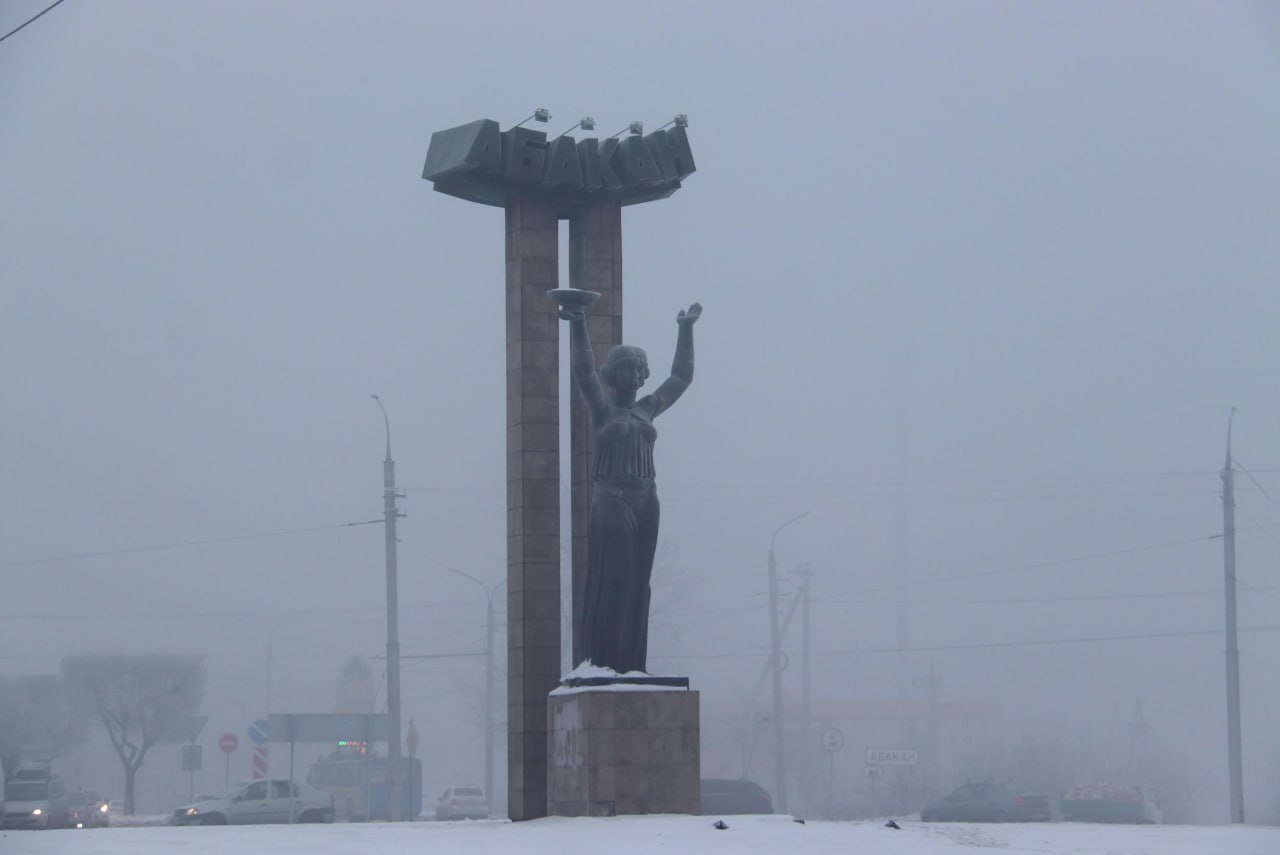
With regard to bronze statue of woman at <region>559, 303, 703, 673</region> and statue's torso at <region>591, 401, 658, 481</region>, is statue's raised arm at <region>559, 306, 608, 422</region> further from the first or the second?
statue's torso at <region>591, 401, 658, 481</region>

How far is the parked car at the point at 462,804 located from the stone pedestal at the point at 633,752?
21.3 meters

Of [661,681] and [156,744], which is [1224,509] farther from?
[156,744]

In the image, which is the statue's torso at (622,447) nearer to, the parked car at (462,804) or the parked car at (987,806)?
the parked car at (987,806)

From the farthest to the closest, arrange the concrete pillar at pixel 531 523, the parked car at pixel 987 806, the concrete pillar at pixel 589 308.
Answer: the parked car at pixel 987 806
the concrete pillar at pixel 589 308
the concrete pillar at pixel 531 523

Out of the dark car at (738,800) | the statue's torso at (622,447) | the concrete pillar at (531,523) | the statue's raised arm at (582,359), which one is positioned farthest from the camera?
the dark car at (738,800)

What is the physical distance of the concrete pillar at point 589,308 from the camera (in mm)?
17344

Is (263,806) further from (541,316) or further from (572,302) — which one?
(572,302)

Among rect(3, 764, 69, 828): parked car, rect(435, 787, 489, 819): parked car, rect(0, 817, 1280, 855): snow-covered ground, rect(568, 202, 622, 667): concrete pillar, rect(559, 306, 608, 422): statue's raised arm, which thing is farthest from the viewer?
rect(435, 787, 489, 819): parked car

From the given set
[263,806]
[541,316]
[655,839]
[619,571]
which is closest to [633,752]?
[619,571]

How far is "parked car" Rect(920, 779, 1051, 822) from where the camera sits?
22.1 meters

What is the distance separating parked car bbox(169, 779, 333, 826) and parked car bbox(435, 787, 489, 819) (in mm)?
9391

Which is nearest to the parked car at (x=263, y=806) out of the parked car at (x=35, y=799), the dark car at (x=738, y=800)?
the dark car at (x=738, y=800)

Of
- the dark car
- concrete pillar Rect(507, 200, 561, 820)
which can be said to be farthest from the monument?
the dark car

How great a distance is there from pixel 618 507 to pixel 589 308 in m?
3.00
